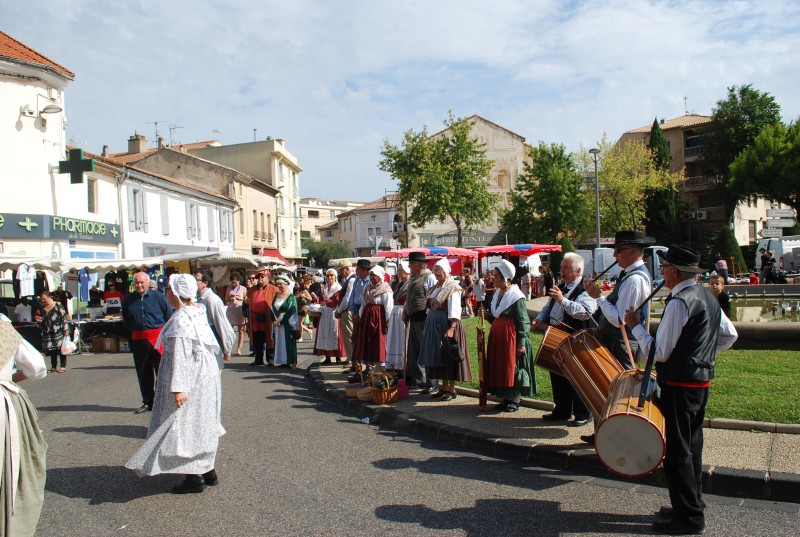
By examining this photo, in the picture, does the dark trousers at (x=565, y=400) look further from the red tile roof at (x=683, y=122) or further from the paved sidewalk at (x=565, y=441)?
the red tile roof at (x=683, y=122)

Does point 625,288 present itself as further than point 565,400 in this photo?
No

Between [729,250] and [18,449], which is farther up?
[729,250]

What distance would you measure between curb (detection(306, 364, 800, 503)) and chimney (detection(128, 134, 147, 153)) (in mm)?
40289

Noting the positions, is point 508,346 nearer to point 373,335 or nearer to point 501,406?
point 501,406

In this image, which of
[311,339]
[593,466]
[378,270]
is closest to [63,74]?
[311,339]

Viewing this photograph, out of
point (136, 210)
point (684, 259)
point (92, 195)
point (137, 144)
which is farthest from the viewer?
point (137, 144)

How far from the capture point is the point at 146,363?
859 cm

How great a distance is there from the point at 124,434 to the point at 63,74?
19.6m

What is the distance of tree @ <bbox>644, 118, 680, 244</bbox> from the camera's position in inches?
2100

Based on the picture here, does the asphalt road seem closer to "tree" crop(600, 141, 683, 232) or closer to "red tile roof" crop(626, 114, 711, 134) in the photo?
"tree" crop(600, 141, 683, 232)

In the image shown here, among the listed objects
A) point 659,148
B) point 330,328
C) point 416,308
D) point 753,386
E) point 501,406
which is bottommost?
point 501,406

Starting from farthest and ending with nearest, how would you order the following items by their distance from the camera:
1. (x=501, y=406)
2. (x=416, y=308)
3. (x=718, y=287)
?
(x=718, y=287)
(x=416, y=308)
(x=501, y=406)

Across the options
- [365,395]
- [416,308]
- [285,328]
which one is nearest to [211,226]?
[285,328]

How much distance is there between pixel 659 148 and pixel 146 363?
5310 centimetres
